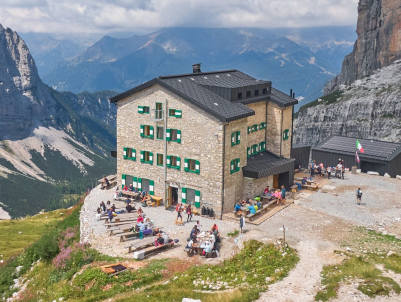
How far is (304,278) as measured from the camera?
27781 mm

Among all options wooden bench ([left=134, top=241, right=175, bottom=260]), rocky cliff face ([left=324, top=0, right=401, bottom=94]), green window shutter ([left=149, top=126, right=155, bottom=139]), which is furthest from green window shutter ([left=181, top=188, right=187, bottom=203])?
rocky cliff face ([left=324, top=0, right=401, bottom=94])

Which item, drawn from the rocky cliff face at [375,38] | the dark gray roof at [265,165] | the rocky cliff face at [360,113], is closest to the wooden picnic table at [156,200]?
the dark gray roof at [265,165]

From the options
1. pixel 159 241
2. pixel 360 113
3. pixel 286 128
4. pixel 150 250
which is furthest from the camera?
pixel 360 113

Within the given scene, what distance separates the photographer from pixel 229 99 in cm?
4619

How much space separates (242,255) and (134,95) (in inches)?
881

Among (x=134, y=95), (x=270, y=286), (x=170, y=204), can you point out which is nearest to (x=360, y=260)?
(x=270, y=286)

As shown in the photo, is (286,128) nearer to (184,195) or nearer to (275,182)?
(275,182)

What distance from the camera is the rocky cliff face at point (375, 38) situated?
161125 millimetres

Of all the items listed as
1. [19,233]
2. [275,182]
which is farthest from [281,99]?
[19,233]

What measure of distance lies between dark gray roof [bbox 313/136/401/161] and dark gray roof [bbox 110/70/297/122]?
14.6 meters

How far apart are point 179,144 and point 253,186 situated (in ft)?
28.8

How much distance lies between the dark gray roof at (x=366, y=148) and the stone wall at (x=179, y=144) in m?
27.3

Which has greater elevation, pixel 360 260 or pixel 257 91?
pixel 257 91

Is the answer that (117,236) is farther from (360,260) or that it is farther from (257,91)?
(257,91)
